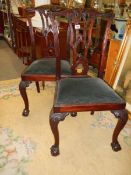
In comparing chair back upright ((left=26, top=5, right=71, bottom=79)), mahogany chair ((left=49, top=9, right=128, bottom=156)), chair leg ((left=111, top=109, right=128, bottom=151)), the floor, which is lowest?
the floor

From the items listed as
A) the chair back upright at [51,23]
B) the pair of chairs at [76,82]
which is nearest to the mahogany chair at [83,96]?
the pair of chairs at [76,82]

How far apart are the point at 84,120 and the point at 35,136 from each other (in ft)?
1.78

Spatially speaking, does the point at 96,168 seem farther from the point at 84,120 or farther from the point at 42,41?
the point at 42,41

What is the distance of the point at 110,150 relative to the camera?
1.54 m

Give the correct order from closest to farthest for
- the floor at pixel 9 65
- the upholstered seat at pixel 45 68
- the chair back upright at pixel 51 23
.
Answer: the chair back upright at pixel 51 23 < the upholstered seat at pixel 45 68 < the floor at pixel 9 65

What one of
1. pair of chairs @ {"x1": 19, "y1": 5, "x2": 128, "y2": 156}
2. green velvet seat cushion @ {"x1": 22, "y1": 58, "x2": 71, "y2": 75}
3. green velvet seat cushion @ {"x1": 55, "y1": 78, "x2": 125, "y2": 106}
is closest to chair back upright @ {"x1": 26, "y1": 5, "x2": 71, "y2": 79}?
pair of chairs @ {"x1": 19, "y1": 5, "x2": 128, "y2": 156}

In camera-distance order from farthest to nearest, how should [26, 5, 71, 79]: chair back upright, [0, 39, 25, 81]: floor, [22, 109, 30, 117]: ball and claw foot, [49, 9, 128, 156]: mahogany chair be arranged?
[0, 39, 25, 81]: floor < [22, 109, 30, 117]: ball and claw foot < [26, 5, 71, 79]: chair back upright < [49, 9, 128, 156]: mahogany chair

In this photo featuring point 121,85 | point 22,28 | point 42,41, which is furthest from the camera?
point 22,28

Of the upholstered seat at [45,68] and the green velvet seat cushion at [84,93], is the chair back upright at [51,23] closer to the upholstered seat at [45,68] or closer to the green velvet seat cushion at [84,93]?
the upholstered seat at [45,68]

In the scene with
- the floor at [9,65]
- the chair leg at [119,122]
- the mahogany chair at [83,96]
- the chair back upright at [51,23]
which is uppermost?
the chair back upright at [51,23]

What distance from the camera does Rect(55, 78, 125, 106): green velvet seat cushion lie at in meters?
1.31

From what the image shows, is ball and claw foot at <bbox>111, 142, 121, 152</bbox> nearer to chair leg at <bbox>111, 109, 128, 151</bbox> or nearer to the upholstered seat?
chair leg at <bbox>111, 109, 128, 151</bbox>

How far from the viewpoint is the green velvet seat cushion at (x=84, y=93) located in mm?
1312

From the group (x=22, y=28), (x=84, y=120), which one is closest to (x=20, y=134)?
(x=84, y=120)
